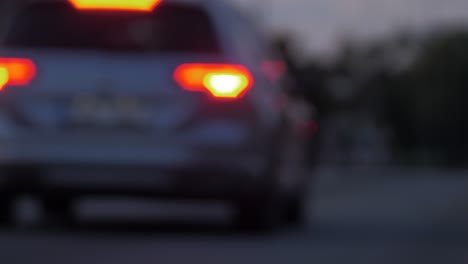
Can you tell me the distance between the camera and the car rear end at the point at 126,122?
32.2 feet

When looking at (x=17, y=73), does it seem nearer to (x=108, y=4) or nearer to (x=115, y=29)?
(x=115, y=29)

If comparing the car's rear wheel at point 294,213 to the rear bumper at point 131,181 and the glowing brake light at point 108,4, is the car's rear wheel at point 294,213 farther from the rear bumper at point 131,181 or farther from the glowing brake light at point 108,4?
the glowing brake light at point 108,4

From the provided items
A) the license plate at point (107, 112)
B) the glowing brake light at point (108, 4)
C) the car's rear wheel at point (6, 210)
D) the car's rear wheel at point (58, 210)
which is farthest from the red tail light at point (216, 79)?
the car's rear wheel at point (58, 210)

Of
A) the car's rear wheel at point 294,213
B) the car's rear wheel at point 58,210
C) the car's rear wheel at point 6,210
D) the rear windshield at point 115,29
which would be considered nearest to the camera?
the rear windshield at point 115,29

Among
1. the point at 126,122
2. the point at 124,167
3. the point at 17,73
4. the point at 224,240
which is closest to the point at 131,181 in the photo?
the point at 124,167

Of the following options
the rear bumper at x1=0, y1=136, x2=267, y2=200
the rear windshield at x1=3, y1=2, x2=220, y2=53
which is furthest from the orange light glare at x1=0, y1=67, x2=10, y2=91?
the rear bumper at x1=0, y1=136, x2=267, y2=200

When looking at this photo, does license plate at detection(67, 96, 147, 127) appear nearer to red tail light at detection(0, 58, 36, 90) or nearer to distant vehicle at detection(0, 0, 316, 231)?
distant vehicle at detection(0, 0, 316, 231)

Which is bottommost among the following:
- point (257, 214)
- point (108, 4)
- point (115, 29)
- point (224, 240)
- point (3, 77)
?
point (224, 240)

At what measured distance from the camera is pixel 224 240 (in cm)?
977

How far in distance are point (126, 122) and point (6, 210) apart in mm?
1366

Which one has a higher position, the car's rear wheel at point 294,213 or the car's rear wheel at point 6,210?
the car's rear wheel at point 294,213

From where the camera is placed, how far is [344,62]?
101m

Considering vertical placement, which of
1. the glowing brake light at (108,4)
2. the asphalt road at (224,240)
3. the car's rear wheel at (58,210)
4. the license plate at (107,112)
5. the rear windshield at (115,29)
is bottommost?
the asphalt road at (224,240)

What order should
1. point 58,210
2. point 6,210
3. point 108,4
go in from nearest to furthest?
point 108,4
point 6,210
point 58,210
